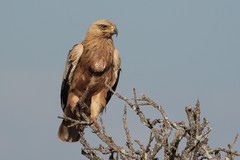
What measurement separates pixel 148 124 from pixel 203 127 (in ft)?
2.08

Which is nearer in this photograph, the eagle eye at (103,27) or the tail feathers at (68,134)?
the eagle eye at (103,27)

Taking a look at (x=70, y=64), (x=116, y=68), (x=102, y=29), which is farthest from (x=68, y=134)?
(x=102, y=29)

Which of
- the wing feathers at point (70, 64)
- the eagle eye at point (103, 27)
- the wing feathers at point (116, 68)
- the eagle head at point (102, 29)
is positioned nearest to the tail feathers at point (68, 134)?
the wing feathers at point (70, 64)

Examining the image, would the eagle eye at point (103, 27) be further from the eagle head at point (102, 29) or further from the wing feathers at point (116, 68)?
the wing feathers at point (116, 68)

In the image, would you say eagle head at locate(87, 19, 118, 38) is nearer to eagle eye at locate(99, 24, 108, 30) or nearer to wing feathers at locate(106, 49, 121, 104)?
eagle eye at locate(99, 24, 108, 30)

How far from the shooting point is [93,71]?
29.3ft

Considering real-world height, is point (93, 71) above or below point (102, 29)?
below

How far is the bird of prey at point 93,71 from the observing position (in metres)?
8.96

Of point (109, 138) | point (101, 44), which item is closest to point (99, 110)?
point (101, 44)

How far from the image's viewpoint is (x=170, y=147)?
15.8 ft

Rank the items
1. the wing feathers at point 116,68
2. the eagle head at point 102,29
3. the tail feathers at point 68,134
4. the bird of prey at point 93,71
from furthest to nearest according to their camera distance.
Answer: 1. the tail feathers at point 68,134
2. the eagle head at point 102,29
3. the wing feathers at point 116,68
4. the bird of prey at point 93,71

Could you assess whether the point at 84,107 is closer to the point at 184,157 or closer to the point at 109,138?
the point at 109,138

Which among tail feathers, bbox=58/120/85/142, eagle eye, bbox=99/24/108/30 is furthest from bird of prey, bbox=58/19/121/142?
tail feathers, bbox=58/120/85/142

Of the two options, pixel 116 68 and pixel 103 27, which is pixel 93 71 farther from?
pixel 103 27
